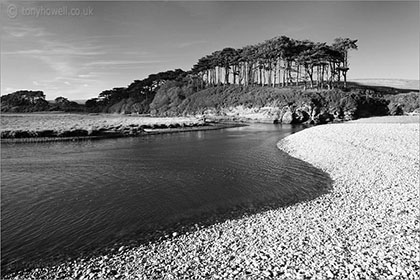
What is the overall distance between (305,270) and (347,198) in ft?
29.2

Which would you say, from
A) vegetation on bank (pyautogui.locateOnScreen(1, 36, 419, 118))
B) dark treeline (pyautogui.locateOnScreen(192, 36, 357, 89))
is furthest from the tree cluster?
dark treeline (pyautogui.locateOnScreen(192, 36, 357, 89))

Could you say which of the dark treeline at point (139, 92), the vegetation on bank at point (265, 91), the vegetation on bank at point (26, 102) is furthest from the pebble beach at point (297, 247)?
the vegetation on bank at point (26, 102)

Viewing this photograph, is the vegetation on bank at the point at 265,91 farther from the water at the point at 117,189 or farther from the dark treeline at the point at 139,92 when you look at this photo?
the water at the point at 117,189

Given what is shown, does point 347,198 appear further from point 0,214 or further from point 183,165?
point 0,214

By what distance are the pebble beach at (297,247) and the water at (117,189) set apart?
2034 mm

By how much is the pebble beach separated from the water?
203cm

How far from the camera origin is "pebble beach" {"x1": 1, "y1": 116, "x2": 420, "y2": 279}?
867cm

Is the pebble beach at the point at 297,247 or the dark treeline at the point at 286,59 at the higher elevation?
the dark treeline at the point at 286,59

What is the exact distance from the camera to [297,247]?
10094 millimetres

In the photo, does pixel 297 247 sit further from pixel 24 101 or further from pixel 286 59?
pixel 24 101

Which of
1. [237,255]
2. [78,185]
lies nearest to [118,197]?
[78,185]

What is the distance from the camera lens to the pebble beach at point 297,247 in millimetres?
8672

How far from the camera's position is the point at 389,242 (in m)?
10.1

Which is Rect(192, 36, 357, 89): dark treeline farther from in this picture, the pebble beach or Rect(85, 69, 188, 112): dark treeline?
the pebble beach
